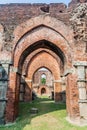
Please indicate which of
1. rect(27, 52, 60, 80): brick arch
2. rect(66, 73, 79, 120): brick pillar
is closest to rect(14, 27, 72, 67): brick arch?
rect(66, 73, 79, 120): brick pillar

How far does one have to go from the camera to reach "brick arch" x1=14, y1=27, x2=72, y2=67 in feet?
30.7

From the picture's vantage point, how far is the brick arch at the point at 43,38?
9.36m

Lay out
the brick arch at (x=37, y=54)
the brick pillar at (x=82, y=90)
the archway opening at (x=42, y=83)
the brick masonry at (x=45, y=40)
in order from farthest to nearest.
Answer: the archway opening at (x=42, y=83) → the brick arch at (x=37, y=54) → the brick masonry at (x=45, y=40) → the brick pillar at (x=82, y=90)

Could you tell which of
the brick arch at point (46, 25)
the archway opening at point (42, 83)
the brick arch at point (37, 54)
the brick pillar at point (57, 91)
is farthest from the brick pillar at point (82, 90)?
the archway opening at point (42, 83)

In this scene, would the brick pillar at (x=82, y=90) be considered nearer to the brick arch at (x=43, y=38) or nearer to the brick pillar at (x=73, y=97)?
the brick pillar at (x=73, y=97)

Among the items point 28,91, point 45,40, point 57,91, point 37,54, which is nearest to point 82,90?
point 45,40

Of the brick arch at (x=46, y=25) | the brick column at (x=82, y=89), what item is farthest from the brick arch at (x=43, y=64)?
the brick column at (x=82, y=89)

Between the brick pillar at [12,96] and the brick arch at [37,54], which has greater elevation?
the brick arch at [37,54]

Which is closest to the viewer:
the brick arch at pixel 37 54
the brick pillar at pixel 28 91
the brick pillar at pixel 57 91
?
the brick pillar at pixel 28 91

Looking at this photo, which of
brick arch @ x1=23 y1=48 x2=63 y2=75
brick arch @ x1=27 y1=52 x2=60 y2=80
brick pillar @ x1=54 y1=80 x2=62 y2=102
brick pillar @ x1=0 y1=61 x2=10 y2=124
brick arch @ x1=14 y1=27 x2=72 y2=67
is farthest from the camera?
brick arch @ x1=27 y1=52 x2=60 y2=80

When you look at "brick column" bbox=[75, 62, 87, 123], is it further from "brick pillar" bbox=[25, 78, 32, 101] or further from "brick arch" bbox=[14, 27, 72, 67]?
"brick pillar" bbox=[25, 78, 32, 101]

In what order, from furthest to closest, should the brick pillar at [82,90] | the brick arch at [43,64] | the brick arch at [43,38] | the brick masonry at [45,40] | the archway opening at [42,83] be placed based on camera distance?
1. the archway opening at [42,83]
2. the brick arch at [43,64]
3. the brick arch at [43,38]
4. the brick masonry at [45,40]
5. the brick pillar at [82,90]

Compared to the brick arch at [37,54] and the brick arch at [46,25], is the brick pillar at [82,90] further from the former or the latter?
the brick arch at [37,54]

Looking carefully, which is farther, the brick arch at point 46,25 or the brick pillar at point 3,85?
the brick arch at point 46,25
